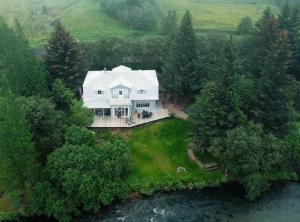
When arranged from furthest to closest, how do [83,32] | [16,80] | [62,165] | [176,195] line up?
[83,32] → [16,80] → [176,195] → [62,165]

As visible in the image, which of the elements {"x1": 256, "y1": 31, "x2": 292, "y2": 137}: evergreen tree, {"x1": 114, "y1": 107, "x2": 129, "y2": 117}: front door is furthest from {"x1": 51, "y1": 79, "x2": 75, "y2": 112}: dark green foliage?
{"x1": 256, "y1": 31, "x2": 292, "y2": 137}: evergreen tree

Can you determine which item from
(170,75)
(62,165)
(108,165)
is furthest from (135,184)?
(170,75)

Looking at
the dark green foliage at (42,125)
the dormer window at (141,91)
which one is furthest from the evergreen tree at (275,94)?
the dark green foliage at (42,125)

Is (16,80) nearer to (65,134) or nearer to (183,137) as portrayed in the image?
(65,134)

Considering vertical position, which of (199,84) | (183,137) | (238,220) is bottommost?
(238,220)

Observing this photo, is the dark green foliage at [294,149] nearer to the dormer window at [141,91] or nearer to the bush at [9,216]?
the dormer window at [141,91]

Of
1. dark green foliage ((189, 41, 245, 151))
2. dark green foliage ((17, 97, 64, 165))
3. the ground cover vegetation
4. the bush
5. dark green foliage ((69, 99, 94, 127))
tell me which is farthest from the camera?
dark green foliage ((69, 99, 94, 127))

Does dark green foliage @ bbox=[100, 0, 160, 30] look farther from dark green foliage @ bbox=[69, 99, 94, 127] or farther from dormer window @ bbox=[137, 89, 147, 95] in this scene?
dark green foliage @ bbox=[69, 99, 94, 127]
